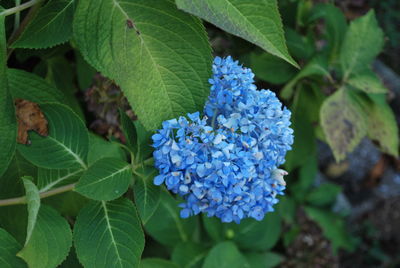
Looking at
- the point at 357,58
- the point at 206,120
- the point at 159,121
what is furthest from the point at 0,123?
the point at 357,58

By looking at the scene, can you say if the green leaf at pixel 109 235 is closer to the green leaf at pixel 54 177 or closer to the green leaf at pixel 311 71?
the green leaf at pixel 54 177

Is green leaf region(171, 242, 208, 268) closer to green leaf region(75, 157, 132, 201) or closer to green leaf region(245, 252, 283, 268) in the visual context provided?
green leaf region(245, 252, 283, 268)

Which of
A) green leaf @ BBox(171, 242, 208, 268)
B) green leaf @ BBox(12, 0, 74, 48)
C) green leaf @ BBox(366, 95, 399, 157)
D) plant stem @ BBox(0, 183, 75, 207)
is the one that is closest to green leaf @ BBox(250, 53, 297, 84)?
green leaf @ BBox(366, 95, 399, 157)

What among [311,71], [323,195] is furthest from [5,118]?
[323,195]

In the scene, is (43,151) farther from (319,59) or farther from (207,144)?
(319,59)

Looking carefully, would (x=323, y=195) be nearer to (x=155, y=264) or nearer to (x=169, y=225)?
(x=169, y=225)
